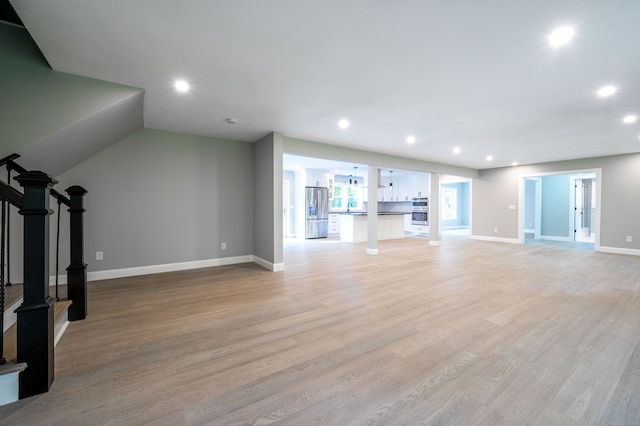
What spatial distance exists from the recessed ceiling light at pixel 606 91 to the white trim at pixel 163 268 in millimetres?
5508

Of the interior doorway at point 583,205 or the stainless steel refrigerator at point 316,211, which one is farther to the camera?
the stainless steel refrigerator at point 316,211

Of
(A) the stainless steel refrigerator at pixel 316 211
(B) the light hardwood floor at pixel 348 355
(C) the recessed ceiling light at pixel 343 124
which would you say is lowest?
(B) the light hardwood floor at pixel 348 355

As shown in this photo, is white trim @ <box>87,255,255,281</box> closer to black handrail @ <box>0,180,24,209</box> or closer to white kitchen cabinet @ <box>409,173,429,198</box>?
black handrail @ <box>0,180,24,209</box>

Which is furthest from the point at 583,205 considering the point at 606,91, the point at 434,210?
Answer: the point at 606,91

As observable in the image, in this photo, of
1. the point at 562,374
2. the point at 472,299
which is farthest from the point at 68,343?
the point at 472,299

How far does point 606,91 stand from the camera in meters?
2.96

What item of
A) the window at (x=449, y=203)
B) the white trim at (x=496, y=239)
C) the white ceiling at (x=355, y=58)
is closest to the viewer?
the white ceiling at (x=355, y=58)

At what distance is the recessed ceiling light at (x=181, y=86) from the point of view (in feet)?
9.22

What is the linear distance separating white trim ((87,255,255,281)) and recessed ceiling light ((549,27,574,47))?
16.5 feet

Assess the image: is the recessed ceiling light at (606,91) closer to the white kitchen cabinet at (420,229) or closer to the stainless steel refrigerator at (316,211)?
the stainless steel refrigerator at (316,211)

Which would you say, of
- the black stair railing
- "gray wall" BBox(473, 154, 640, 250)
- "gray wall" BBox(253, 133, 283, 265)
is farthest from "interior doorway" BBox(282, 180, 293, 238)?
the black stair railing

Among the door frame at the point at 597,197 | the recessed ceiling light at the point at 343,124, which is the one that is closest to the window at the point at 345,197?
the door frame at the point at 597,197

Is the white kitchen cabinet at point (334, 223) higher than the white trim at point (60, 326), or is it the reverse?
the white kitchen cabinet at point (334, 223)

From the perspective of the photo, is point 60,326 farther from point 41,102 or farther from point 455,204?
point 455,204
